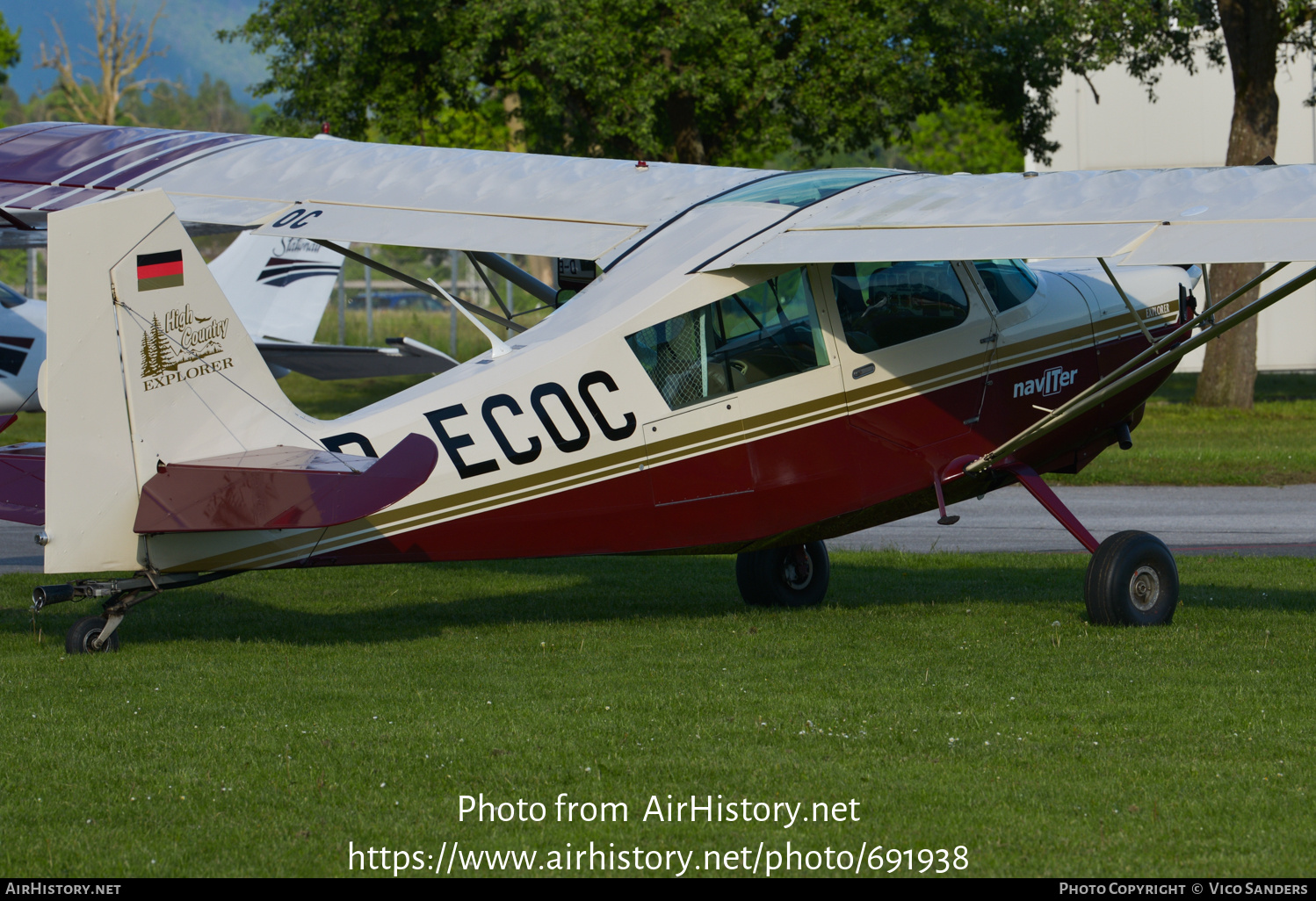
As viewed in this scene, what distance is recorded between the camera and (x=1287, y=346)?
40.9 m

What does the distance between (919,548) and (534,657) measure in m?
5.86

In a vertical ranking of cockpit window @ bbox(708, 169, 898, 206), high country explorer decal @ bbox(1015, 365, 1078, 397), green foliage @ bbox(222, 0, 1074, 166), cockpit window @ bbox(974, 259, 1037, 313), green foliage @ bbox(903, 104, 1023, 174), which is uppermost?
green foliage @ bbox(903, 104, 1023, 174)

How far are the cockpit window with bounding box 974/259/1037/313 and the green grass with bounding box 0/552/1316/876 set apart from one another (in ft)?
6.58

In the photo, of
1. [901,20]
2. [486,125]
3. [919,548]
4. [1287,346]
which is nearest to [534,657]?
[919,548]

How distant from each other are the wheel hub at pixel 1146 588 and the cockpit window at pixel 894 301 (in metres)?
1.88

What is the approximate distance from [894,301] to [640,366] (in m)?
1.74

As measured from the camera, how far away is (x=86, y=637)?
7629 mm

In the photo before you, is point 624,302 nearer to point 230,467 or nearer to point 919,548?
point 230,467

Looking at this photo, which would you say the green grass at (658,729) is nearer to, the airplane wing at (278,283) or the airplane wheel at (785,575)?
the airplane wheel at (785,575)

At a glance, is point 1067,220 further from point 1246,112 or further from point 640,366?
point 1246,112

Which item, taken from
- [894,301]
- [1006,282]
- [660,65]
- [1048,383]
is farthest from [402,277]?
[660,65]

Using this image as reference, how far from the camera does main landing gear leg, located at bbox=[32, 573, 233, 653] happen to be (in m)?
7.24

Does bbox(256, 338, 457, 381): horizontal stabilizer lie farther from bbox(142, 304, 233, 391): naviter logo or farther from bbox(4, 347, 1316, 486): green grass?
bbox(142, 304, 233, 391): naviter logo

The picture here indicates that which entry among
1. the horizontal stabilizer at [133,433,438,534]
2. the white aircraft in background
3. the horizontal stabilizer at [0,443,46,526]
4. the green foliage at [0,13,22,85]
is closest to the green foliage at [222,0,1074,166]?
the white aircraft in background
